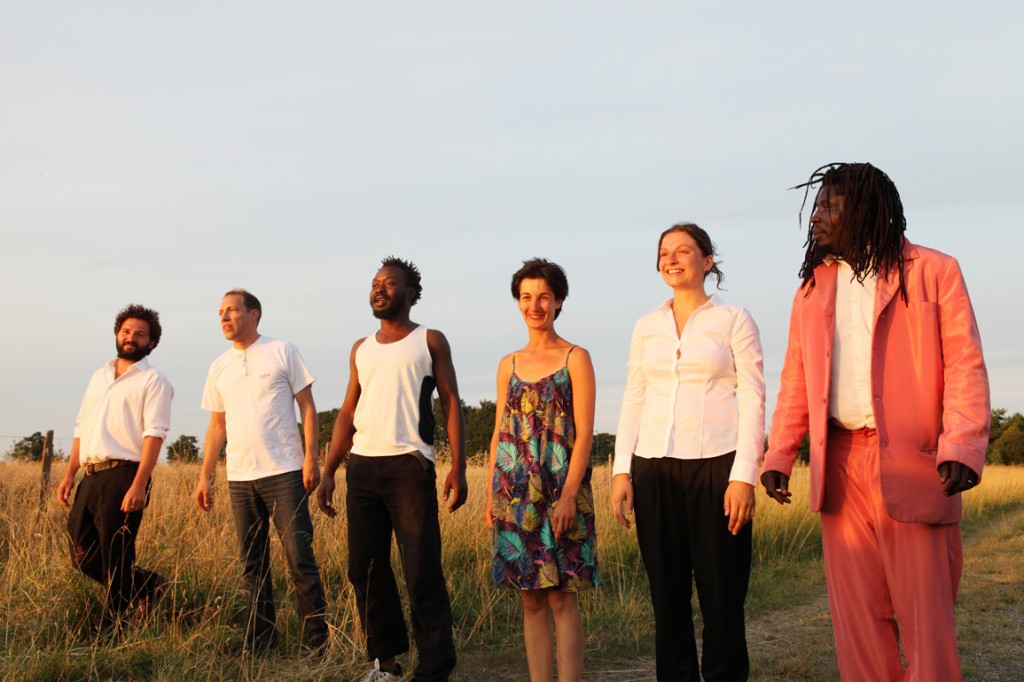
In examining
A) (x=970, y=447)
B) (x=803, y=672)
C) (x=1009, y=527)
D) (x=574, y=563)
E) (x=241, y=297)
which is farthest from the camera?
(x=1009, y=527)

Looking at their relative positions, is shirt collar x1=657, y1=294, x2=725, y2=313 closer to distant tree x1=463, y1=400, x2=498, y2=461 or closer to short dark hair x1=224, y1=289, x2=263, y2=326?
short dark hair x1=224, y1=289, x2=263, y2=326

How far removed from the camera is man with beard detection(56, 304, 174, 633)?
6551mm

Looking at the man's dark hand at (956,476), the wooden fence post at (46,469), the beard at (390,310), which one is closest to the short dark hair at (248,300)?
the beard at (390,310)

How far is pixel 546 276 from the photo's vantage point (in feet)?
17.3

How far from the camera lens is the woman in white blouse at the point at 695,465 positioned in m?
4.41

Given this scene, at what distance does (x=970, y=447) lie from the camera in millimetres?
3352

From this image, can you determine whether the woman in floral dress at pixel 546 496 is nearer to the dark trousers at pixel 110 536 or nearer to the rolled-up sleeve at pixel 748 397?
the rolled-up sleeve at pixel 748 397

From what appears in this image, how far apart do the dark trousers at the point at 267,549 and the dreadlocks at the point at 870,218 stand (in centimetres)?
374

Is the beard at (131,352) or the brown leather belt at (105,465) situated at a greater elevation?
the beard at (131,352)

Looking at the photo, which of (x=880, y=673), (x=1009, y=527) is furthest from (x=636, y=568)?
(x=1009, y=527)

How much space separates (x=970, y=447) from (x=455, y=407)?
293cm

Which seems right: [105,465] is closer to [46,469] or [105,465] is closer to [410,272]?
[410,272]

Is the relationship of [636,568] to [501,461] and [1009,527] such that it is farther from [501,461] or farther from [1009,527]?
[1009,527]

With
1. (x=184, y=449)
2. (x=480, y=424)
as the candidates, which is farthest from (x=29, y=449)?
(x=480, y=424)
